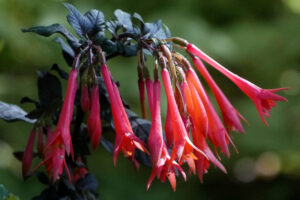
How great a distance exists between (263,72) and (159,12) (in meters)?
0.57

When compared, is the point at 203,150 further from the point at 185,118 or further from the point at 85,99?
the point at 85,99

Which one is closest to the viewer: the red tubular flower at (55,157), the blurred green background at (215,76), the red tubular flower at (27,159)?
the red tubular flower at (55,157)

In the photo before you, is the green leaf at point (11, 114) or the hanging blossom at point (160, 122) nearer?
the hanging blossom at point (160, 122)

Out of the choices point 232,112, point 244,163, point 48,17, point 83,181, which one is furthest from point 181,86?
point 244,163

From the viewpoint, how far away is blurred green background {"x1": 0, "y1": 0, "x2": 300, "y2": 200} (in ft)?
6.25

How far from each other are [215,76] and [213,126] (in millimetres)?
1375

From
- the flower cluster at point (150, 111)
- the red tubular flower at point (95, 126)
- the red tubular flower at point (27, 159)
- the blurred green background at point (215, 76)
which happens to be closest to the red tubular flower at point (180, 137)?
the flower cluster at point (150, 111)

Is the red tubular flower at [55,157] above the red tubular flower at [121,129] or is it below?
below

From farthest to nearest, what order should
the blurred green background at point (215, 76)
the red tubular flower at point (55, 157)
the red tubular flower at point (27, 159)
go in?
1. the blurred green background at point (215, 76)
2. the red tubular flower at point (27, 159)
3. the red tubular flower at point (55, 157)

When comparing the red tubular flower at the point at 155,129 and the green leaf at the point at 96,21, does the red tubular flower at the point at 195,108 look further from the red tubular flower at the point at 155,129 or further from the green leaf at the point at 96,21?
the green leaf at the point at 96,21

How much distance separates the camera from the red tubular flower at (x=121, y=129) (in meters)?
0.67

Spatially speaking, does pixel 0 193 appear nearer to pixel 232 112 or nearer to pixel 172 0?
pixel 232 112

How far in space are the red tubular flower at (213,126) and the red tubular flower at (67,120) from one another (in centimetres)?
20

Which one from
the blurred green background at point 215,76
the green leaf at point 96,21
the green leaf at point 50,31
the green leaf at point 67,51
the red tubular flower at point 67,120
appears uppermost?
the green leaf at point 96,21
